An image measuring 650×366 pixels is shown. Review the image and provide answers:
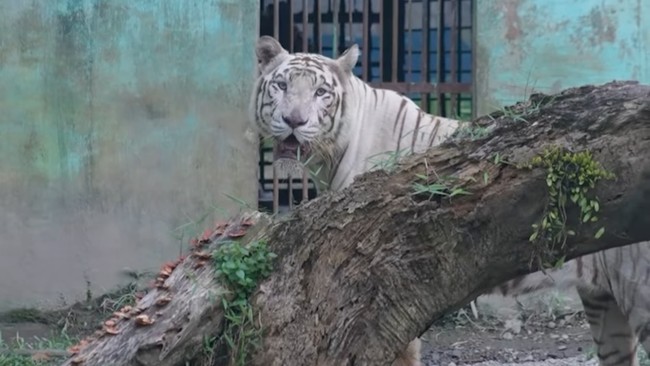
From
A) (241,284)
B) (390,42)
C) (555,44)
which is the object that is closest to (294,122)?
(241,284)

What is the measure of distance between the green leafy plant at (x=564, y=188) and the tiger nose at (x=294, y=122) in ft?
8.30

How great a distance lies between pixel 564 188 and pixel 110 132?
5124 mm

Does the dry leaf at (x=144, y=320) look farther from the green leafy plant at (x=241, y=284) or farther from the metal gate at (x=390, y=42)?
the metal gate at (x=390, y=42)

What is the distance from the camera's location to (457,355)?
266 inches

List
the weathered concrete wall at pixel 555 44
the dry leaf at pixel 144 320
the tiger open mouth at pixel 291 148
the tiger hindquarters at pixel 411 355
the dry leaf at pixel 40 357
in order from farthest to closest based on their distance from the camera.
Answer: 1. the weathered concrete wall at pixel 555 44
2. the dry leaf at pixel 40 357
3. the tiger open mouth at pixel 291 148
4. the tiger hindquarters at pixel 411 355
5. the dry leaf at pixel 144 320

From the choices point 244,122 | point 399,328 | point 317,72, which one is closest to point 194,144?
point 244,122

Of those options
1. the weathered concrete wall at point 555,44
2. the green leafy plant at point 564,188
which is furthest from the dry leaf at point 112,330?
the weathered concrete wall at point 555,44

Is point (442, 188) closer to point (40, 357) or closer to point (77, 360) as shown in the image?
point (77, 360)

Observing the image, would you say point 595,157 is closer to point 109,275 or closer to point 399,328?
point 399,328

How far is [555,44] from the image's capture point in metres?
7.52

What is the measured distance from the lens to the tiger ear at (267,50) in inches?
230

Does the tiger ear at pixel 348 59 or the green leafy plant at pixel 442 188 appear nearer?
the green leafy plant at pixel 442 188

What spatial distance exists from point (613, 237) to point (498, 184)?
14.6 inches

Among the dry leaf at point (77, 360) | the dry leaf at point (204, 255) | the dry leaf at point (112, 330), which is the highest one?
the dry leaf at point (204, 255)
